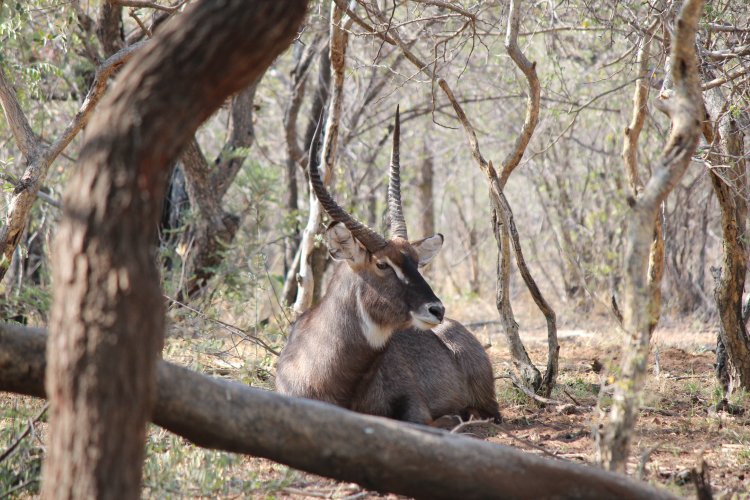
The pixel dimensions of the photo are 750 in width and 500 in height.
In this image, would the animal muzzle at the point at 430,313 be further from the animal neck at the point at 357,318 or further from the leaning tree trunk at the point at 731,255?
the leaning tree trunk at the point at 731,255

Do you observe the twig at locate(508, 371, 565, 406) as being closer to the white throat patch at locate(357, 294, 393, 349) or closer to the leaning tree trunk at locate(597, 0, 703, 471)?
the white throat patch at locate(357, 294, 393, 349)

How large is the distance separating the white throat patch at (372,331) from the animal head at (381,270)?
0.05ft

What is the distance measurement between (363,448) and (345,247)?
8.24 feet

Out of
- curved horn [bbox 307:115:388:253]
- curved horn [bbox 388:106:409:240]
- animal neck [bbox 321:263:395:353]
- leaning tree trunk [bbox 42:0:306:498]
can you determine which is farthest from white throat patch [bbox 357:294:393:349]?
leaning tree trunk [bbox 42:0:306:498]

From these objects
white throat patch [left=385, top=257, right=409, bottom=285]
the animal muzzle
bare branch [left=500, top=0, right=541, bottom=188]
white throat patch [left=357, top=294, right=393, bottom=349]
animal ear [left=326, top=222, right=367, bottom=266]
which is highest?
bare branch [left=500, top=0, right=541, bottom=188]

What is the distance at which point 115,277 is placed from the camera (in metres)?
2.49

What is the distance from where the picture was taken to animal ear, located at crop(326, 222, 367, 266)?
17.8 ft

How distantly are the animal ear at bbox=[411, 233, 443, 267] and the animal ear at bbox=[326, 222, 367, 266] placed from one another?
0.57 meters

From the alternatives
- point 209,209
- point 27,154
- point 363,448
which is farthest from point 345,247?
point 209,209

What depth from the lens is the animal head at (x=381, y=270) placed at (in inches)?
208

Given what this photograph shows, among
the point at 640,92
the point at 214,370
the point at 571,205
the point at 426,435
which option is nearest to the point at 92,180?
the point at 426,435

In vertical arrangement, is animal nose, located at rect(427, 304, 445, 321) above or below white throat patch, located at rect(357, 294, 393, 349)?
above

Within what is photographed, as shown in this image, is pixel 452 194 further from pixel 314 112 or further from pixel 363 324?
pixel 363 324

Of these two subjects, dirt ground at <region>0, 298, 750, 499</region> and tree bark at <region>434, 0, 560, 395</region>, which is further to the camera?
tree bark at <region>434, 0, 560, 395</region>
